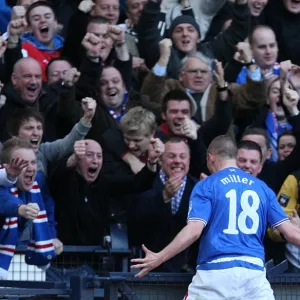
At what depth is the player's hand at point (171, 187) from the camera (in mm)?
10492

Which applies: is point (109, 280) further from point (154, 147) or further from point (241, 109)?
point (241, 109)

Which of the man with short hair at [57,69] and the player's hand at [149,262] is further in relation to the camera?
the man with short hair at [57,69]

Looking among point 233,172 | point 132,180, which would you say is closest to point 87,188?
point 132,180

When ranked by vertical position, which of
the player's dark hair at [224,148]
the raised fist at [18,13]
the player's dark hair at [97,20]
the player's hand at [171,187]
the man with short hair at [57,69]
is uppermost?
the player's dark hair at [97,20]

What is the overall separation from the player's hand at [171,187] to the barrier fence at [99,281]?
2.57 ft

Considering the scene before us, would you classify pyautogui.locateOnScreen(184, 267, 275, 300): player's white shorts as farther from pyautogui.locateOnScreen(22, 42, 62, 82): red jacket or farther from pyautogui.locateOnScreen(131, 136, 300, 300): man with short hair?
pyautogui.locateOnScreen(22, 42, 62, 82): red jacket

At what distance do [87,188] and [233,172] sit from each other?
2129 mm

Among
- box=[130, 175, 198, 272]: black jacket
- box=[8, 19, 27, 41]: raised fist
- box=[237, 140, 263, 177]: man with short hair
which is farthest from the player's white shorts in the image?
box=[8, 19, 27, 41]: raised fist

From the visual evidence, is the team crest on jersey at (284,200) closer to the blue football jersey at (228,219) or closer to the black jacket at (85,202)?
the black jacket at (85,202)

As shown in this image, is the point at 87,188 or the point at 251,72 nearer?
the point at 87,188

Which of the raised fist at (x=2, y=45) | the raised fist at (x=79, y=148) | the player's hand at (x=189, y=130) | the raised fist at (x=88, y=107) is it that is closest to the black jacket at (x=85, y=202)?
the raised fist at (x=79, y=148)

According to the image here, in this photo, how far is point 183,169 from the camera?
10.9m

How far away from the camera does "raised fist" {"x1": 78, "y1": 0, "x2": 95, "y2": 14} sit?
12789 mm

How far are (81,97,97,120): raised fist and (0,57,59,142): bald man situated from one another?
0.78 meters
